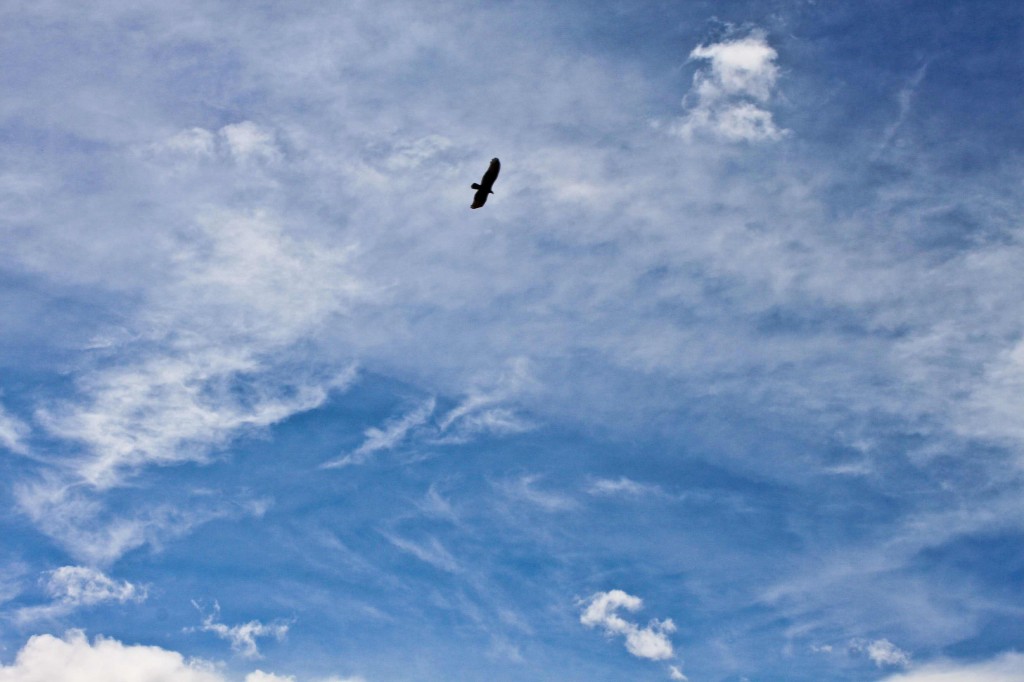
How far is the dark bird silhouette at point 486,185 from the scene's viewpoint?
31.7 m

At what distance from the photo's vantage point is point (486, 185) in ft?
108

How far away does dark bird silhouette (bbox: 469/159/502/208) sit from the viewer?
31734mm

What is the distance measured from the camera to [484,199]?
3178 cm
